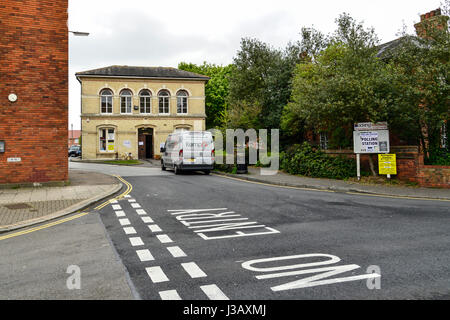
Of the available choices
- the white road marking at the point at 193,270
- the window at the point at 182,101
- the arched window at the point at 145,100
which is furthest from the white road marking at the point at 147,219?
the window at the point at 182,101

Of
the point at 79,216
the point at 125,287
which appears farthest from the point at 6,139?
the point at 125,287

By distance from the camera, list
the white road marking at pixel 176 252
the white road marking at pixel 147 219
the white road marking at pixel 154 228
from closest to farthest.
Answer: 1. the white road marking at pixel 176 252
2. the white road marking at pixel 154 228
3. the white road marking at pixel 147 219

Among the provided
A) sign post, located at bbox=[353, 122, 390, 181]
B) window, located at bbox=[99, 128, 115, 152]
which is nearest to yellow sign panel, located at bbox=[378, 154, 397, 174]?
sign post, located at bbox=[353, 122, 390, 181]

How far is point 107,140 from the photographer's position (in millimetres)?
38531

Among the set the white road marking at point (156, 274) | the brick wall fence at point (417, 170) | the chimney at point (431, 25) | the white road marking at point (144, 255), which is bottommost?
the white road marking at point (144, 255)

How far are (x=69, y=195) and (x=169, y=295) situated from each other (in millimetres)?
8680

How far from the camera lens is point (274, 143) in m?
25.8

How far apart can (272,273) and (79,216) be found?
5.75m

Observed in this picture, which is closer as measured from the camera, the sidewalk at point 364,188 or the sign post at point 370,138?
the sidewalk at point 364,188

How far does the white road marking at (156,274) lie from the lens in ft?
13.3

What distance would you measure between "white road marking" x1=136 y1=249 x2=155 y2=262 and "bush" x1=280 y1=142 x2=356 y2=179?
39.7 feet

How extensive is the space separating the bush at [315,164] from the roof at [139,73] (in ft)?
82.0

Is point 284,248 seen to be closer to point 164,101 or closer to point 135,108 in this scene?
point 135,108

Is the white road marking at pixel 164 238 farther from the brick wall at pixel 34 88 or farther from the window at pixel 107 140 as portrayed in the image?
the window at pixel 107 140
